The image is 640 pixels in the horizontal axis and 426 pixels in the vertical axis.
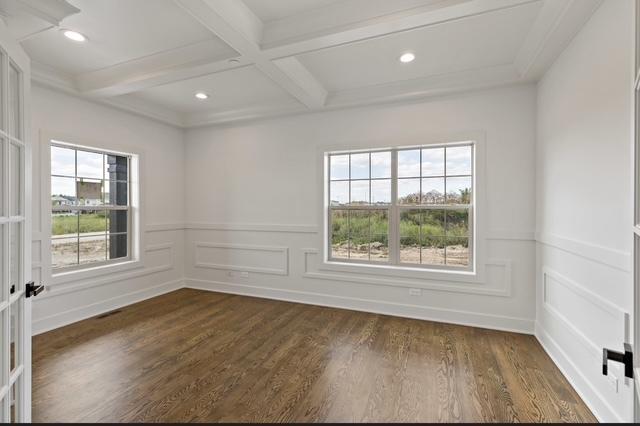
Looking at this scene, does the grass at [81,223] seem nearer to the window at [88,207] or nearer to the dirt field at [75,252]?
the window at [88,207]

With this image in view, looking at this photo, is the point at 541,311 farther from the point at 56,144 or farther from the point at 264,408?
the point at 56,144

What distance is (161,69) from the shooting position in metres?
2.71

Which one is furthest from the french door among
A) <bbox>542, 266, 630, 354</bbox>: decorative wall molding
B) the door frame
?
<bbox>542, 266, 630, 354</bbox>: decorative wall molding

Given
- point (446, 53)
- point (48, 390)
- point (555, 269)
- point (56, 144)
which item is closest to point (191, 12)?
point (446, 53)

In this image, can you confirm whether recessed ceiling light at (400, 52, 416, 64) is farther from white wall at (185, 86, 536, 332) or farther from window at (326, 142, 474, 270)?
window at (326, 142, 474, 270)

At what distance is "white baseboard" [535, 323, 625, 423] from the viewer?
5.56ft

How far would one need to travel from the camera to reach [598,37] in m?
1.80

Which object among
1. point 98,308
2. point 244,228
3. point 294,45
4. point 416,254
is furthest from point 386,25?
point 98,308

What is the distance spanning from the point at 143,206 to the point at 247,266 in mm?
1667

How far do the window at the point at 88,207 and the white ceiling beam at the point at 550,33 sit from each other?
4685 mm

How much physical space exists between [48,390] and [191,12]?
9.02ft

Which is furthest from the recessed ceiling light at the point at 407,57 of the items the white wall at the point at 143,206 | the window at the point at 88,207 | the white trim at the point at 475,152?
the window at the point at 88,207

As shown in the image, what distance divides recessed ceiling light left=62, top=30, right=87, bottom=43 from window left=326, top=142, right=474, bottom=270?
8.83 ft

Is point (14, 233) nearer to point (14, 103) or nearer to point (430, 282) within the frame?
point (14, 103)
